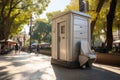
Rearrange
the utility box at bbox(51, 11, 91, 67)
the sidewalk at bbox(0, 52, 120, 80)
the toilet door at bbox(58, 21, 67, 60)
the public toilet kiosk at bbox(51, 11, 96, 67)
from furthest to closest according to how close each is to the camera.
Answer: the toilet door at bbox(58, 21, 67, 60) < the utility box at bbox(51, 11, 91, 67) < the public toilet kiosk at bbox(51, 11, 96, 67) < the sidewalk at bbox(0, 52, 120, 80)

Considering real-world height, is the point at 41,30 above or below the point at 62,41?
above

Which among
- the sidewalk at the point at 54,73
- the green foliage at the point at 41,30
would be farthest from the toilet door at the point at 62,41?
the green foliage at the point at 41,30

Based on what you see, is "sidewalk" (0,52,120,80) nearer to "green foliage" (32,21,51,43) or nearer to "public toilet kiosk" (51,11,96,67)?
"public toilet kiosk" (51,11,96,67)

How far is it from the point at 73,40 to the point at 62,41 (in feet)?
2.65

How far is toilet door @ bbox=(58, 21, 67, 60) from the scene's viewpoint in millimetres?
9891

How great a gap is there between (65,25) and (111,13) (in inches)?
398

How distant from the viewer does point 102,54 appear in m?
16.0

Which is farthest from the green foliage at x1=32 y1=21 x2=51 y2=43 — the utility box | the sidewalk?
the sidewalk

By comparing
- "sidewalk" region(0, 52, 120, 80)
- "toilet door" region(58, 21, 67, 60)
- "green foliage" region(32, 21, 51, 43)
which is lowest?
"sidewalk" region(0, 52, 120, 80)

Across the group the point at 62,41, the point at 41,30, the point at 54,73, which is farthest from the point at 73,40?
the point at 41,30

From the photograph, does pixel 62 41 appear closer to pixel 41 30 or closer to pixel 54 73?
pixel 54 73

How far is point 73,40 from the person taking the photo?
9477mm

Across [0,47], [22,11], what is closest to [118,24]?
[22,11]

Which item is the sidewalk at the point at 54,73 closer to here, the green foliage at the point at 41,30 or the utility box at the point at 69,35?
the utility box at the point at 69,35
